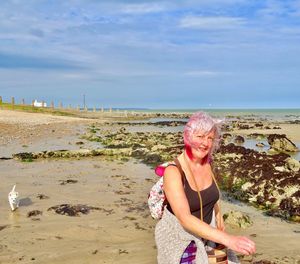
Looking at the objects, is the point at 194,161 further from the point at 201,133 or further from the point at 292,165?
the point at 292,165

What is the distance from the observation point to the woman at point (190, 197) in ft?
11.1

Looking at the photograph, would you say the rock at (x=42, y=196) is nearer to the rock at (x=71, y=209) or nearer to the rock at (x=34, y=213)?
the rock at (x=71, y=209)

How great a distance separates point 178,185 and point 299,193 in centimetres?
705

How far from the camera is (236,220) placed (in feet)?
25.4

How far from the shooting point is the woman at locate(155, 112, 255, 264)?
3.37 metres

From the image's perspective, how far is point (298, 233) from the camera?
754 cm

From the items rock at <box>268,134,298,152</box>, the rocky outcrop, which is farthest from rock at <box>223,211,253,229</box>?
rock at <box>268,134,298,152</box>

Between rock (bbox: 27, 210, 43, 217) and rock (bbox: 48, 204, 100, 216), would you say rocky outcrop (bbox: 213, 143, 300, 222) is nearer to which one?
rock (bbox: 48, 204, 100, 216)

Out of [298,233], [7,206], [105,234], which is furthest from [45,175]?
[298,233]

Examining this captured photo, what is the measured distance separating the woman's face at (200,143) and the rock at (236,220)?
448 cm

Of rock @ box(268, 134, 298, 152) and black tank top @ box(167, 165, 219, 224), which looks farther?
rock @ box(268, 134, 298, 152)

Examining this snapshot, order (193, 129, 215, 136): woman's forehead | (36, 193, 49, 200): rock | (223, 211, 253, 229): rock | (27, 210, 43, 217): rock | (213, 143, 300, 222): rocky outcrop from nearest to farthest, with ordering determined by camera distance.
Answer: (193, 129, 215, 136): woman's forehead < (223, 211, 253, 229): rock < (27, 210, 43, 217): rock < (213, 143, 300, 222): rocky outcrop < (36, 193, 49, 200): rock

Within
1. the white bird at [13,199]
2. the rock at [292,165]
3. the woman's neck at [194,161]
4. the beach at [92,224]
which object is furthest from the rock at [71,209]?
the rock at [292,165]

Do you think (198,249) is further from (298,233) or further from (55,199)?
(55,199)
